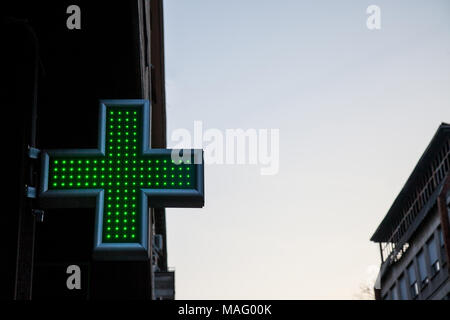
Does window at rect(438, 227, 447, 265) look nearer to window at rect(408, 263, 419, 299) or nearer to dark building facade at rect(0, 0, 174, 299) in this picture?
window at rect(408, 263, 419, 299)

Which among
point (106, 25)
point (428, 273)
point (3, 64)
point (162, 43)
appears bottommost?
point (428, 273)

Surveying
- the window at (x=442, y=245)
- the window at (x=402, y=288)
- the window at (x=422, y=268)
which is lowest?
the window at (x=402, y=288)

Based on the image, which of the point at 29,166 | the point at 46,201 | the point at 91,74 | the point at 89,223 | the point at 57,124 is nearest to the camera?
the point at 46,201

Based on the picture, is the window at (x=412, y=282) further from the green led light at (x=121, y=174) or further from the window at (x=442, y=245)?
the green led light at (x=121, y=174)

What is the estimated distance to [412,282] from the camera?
59.5 meters

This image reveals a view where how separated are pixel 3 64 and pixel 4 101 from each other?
1.79ft

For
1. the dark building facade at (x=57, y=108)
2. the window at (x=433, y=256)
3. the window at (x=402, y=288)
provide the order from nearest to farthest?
the dark building facade at (x=57, y=108) → the window at (x=433, y=256) → the window at (x=402, y=288)

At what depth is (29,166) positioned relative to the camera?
6.01 m

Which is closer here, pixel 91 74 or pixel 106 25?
pixel 106 25

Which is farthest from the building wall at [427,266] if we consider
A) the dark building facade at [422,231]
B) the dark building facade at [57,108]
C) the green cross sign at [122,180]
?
the green cross sign at [122,180]

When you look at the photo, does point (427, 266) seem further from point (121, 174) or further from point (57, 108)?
point (121, 174)

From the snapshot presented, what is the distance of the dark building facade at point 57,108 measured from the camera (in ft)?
20.6
